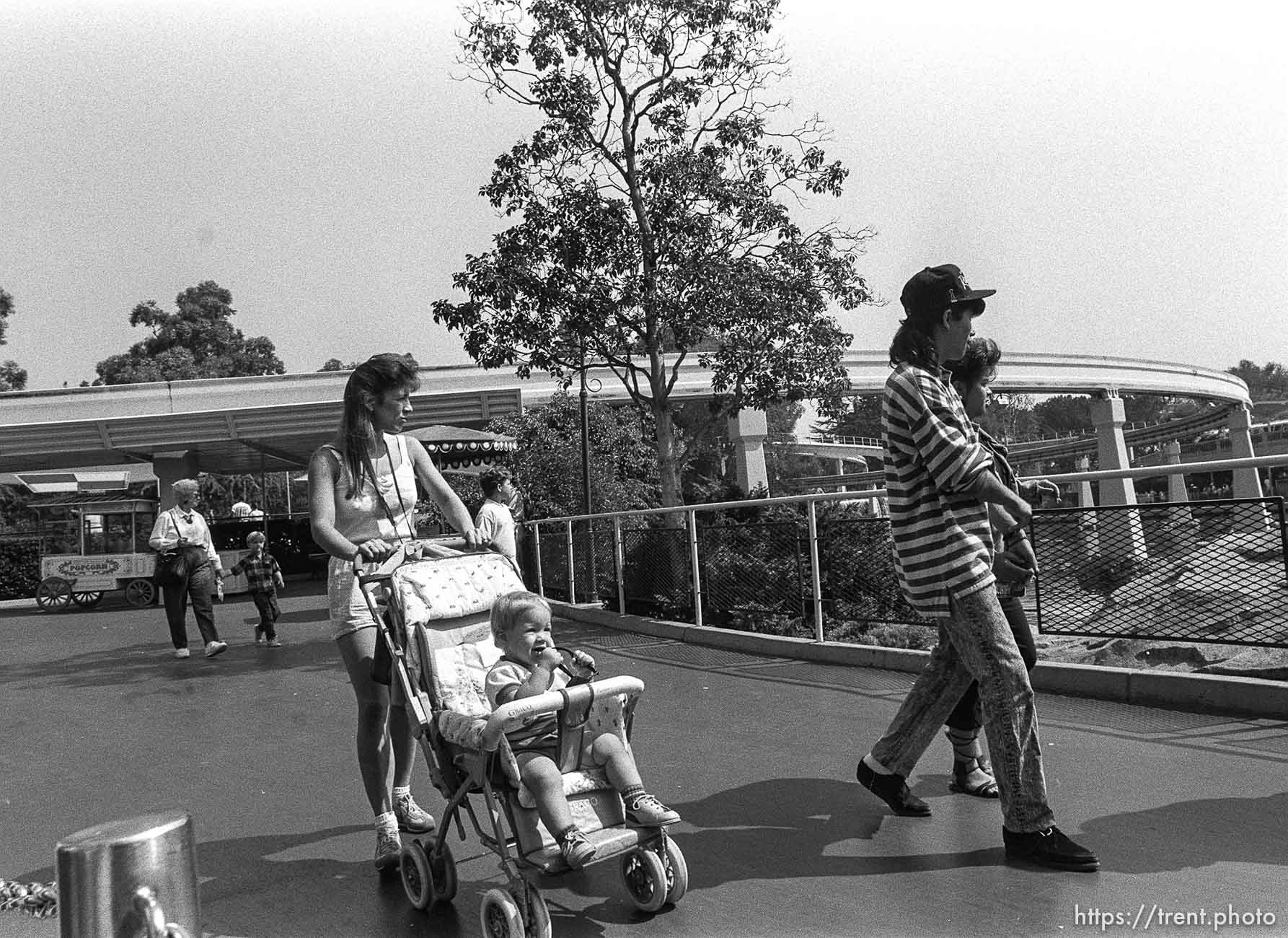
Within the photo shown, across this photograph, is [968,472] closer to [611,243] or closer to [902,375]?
[902,375]

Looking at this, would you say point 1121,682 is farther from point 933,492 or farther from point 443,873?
point 443,873

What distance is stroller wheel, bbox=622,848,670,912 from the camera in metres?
3.35

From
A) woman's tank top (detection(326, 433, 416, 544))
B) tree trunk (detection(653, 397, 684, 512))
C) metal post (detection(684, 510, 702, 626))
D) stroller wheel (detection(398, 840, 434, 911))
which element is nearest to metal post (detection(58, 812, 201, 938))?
stroller wheel (detection(398, 840, 434, 911))

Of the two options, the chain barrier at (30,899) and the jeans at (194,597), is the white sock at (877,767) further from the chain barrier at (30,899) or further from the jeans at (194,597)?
the jeans at (194,597)

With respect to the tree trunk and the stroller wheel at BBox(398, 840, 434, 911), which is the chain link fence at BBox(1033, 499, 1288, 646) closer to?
the stroller wheel at BBox(398, 840, 434, 911)

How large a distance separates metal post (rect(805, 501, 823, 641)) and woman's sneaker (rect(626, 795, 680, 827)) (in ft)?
19.1

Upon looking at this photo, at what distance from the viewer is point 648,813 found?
3.27 meters

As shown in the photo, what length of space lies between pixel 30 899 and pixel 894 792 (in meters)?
3.10

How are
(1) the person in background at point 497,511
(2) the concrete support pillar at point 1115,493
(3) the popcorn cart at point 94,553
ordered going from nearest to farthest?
(2) the concrete support pillar at point 1115,493, (1) the person in background at point 497,511, (3) the popcorn cart at point 94,553

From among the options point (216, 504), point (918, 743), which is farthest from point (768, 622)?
point (216, 504)

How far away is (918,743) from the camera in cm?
423

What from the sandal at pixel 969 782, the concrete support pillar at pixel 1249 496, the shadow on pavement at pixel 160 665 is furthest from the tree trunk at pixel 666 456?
the sandal at pixel 969 782

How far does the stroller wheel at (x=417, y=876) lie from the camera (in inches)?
137

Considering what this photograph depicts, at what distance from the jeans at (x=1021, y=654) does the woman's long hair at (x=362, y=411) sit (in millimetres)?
2455
